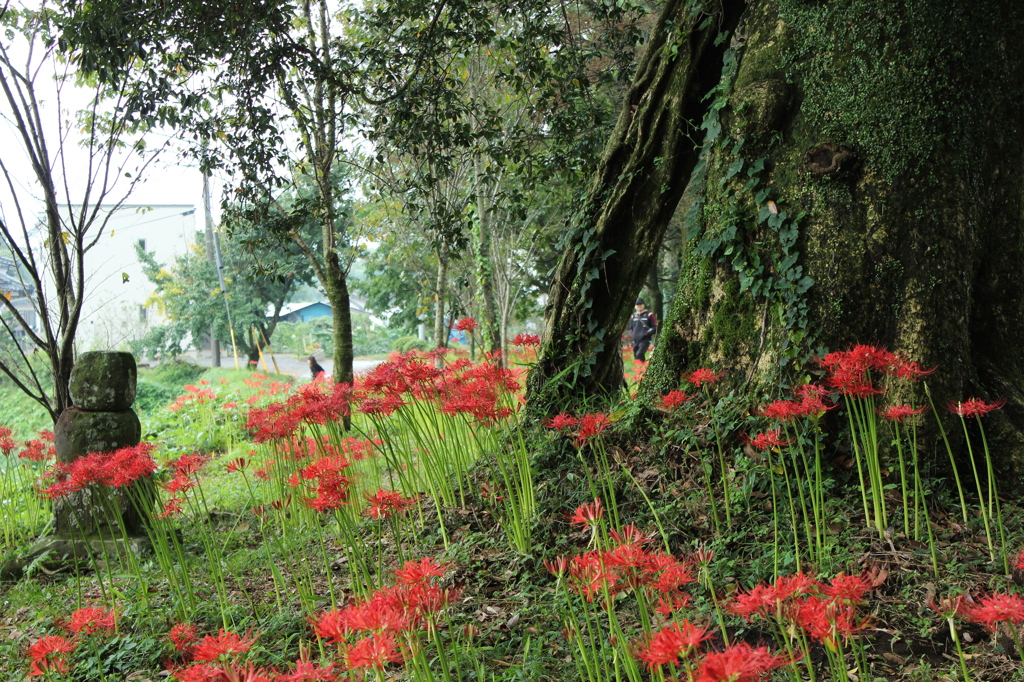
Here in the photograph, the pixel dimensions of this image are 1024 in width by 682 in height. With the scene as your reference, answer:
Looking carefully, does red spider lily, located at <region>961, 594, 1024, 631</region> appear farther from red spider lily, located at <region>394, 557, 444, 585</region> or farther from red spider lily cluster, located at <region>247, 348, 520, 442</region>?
red spider lily cluster, located at <region>247, 348, 520, 442</region>

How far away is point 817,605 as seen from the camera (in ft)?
4.10

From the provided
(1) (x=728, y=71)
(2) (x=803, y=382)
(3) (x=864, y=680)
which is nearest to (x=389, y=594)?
(3) (x=864, y=680)

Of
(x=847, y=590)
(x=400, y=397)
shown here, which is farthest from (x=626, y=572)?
(x=400, y=397)

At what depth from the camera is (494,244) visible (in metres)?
10.2

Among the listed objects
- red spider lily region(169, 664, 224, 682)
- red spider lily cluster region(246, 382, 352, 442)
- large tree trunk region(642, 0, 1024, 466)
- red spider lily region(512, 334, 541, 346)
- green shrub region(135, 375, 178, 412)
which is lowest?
green shrub region(135, 375, 178, 412)

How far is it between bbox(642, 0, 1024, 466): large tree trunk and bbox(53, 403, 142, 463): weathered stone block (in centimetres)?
411

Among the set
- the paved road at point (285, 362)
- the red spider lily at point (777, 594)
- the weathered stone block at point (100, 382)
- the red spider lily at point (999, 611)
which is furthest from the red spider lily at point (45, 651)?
the paved road at point (285, 362)

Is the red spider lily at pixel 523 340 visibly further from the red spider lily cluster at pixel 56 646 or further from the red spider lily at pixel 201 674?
the red spider lily at pixel 201 674

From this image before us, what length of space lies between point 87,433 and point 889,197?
508 cm

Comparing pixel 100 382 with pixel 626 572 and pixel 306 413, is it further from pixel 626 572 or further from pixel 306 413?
pixel 626 572

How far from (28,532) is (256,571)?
9.21 feet

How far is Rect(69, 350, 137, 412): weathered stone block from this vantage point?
4605 mm

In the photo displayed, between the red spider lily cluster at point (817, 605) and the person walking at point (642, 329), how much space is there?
10001 millimetres

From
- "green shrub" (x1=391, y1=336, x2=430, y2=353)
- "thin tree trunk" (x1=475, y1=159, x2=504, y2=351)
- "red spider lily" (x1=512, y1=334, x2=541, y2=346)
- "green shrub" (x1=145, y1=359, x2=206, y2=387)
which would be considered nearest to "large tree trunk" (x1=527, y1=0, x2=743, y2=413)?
"red spider lily" (x1=512, y1=334, x2=541, y2=346)
